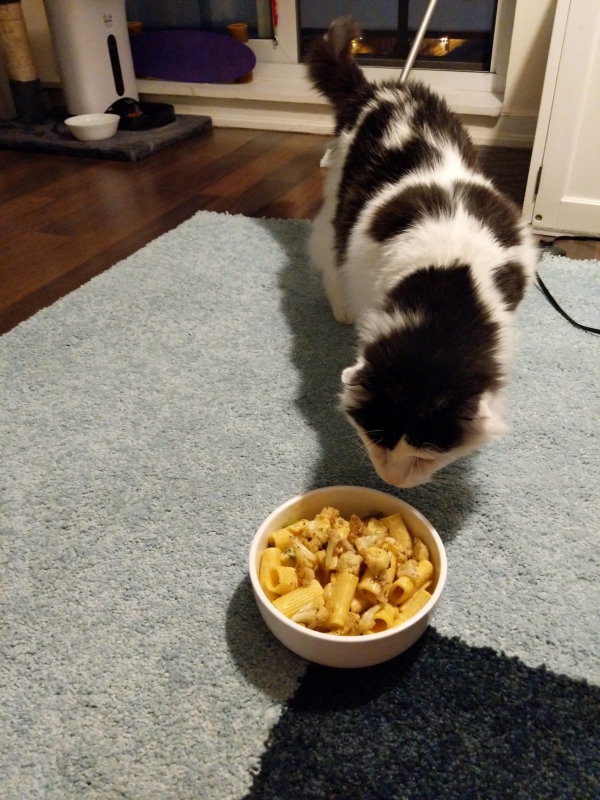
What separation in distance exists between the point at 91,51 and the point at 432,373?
2.93m

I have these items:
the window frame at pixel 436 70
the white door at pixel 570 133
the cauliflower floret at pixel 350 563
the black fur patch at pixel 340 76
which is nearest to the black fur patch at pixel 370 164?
the black fur patch at pixel 340 76

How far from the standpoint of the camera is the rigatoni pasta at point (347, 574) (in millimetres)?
867

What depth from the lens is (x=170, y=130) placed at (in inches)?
122

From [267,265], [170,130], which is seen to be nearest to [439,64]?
[170,130]

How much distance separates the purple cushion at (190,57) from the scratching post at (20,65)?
22.5 inches

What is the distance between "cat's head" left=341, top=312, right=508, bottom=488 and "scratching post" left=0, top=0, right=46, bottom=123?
3038 millimetres

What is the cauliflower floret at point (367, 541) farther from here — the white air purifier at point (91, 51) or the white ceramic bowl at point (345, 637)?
→ the white air purifier at point (91, 51)

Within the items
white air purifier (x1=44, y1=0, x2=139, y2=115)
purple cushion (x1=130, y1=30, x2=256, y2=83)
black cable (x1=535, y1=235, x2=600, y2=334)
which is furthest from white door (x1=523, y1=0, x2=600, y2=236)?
white air purifier (x1=44, y1=0, x2=139, y2=115)

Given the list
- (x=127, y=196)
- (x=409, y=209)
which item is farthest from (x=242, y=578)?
(x=127, y=196)

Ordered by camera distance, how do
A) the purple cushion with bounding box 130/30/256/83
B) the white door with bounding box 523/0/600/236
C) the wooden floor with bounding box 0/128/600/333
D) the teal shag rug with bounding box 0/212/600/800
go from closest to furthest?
the teal shag rug with bounding box 0/212/600/800, the white door with bounding box 523/0/600/236, the wooden floor with bounding box 0/128/600/333, the purple cushion with bounding box 130/30/256/83

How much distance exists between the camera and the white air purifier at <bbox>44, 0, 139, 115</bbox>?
9.46 feet

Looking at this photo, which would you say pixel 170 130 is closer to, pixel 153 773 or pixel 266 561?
pixel 266 561

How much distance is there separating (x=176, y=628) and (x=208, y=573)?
0.36 feet

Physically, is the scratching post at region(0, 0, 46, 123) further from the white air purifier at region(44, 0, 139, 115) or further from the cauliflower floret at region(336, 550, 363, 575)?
the cauliflower floret at region(336, 550, 363, 575)
